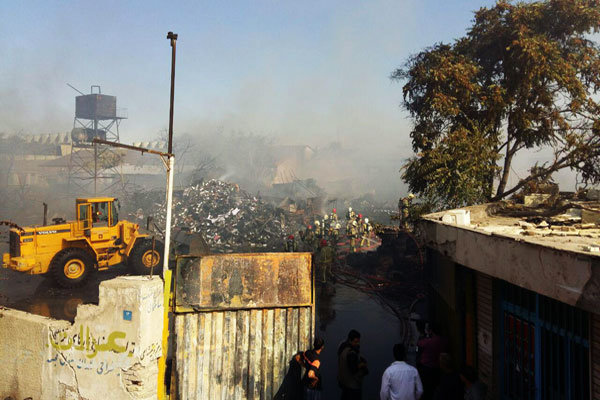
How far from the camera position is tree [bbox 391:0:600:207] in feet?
36.3

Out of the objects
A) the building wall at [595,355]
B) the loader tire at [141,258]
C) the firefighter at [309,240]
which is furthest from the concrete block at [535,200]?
the loader tire at [141,258]

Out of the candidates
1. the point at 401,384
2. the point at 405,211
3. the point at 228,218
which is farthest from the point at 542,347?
the point at 228,218

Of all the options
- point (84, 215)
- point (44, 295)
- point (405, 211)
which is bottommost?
point (44, 295)

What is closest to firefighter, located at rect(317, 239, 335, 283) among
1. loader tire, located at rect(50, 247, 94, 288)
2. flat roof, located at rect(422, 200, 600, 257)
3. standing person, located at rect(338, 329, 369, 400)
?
flat roof, located at rect(422, 200, 600, 257)

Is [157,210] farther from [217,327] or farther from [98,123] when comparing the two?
[98,123]

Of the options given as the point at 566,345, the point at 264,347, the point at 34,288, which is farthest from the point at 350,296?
the point at 34,288

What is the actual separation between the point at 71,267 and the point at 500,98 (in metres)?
12.4

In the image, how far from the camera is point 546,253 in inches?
143

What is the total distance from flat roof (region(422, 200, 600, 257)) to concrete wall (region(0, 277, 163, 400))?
3844 millimetres

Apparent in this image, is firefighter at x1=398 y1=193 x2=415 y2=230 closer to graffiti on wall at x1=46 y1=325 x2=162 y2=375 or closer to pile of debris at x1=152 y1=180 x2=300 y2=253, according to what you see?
pile of debris at x1=152 y1=180 x2=300 y2=253

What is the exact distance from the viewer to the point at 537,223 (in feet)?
23.2

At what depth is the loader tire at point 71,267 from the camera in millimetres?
10812

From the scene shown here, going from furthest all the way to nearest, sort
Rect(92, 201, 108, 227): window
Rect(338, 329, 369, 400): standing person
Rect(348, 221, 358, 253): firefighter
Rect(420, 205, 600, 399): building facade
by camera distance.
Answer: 1. Rect(348, 221, 358, 253): firefighter
2. Rect(92, 201, 108, 227): window
3. Rect(338, 329, 369, 400): standing person
4. Rect(420, 205, 600, 399): building facade

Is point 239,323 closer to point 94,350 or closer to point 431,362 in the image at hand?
point 94,350
